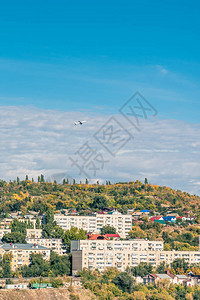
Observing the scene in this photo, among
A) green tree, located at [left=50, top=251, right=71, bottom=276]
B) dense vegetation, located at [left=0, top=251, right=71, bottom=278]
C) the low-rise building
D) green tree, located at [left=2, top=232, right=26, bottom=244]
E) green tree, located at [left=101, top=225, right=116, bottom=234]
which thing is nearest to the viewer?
dense vegetation, located at [left=0, top=251, right=71, bottom=278]

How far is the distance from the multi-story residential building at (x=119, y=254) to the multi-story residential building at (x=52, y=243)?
4.18m

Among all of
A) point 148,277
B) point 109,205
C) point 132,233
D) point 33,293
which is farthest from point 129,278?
point 109,205

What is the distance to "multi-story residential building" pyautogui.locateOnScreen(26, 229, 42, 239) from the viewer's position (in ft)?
310

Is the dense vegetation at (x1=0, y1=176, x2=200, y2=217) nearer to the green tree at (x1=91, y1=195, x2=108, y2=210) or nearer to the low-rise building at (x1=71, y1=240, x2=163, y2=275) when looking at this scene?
the green tree at (x1=91, y1=195, x2=108, y2=210)

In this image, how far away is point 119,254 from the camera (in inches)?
3282

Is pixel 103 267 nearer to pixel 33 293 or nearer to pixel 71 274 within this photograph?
pixel 71 274

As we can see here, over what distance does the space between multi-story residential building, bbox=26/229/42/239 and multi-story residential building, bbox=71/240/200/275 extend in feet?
37.0

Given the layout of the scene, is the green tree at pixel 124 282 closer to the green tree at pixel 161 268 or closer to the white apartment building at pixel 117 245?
the green tree at pixel 161 268

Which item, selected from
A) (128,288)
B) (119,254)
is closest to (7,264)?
(119,254)

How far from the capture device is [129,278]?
73438 mm

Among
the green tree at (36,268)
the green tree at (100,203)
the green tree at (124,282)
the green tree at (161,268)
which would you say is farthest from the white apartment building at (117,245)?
the green tree at (100,203)

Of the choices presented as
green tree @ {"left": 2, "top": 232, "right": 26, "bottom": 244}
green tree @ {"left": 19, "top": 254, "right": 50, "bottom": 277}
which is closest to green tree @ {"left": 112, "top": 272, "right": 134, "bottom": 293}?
green tree @ {"left": 19, "top": 254, "right": 50, "bottom": 277}

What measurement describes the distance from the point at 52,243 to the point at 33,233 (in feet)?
23.2

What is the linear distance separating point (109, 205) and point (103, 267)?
44337mm
